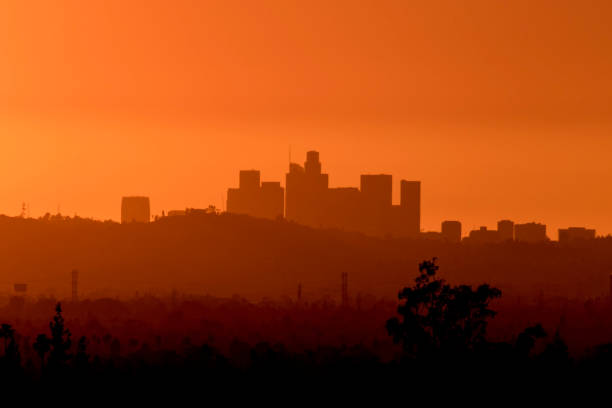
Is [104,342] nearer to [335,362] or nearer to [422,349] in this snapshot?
[335,362]

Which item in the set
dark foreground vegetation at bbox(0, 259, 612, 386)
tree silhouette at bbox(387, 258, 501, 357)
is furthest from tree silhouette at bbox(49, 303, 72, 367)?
tree silhouette at bbox(387, 258, 501, 357)

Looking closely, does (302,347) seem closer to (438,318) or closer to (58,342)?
(438,318)

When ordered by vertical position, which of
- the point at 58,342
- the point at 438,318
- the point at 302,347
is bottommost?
the point at 302,347

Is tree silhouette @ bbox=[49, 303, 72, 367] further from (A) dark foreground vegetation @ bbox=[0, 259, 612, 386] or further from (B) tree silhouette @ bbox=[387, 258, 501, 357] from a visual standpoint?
(B) tree silhouette @ bbox=[387, 258, 501, 357]

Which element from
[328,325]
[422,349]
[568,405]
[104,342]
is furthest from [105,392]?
[328,325]

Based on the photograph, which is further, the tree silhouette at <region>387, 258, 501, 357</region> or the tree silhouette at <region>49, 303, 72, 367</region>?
the tree silhouette at <region>387, 258, 501, 357</region>

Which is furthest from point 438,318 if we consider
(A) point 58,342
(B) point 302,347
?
(B) point 302,347

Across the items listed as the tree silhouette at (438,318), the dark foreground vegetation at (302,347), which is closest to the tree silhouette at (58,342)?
the dark foreground vegetation at (302,347)

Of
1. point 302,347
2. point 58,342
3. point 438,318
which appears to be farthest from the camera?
point 302,347

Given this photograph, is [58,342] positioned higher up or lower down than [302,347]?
higher up
